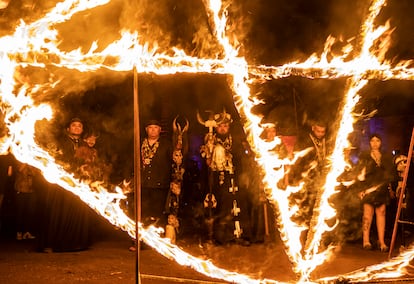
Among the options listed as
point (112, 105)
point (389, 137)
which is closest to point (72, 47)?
point (112, 105)

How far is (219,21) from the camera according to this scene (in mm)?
4922

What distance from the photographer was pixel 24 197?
742 centimetres

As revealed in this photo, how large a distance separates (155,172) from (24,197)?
209 centimetres

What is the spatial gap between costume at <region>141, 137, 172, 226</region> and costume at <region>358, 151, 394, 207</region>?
2.75 m

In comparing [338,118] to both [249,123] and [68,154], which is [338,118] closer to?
[249,123]

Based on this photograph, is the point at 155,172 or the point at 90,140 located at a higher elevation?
the point at 90,140

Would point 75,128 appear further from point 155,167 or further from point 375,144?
point 375,144

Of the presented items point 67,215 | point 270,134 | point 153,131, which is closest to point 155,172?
point 153,131

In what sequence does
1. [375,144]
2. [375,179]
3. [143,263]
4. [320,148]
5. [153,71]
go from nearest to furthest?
1. [153,71]
2. [143,263]
3. [375,179]
4. [375,144]
5. [320,148]

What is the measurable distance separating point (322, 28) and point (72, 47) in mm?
5118

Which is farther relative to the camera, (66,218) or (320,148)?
(320,148)

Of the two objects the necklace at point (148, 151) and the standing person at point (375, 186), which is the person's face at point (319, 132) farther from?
the necklace at point (148, 151)

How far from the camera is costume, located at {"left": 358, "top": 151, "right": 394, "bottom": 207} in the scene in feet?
22.6

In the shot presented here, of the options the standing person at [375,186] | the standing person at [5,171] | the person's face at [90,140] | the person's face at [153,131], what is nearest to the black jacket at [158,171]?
the person's face at [153,131]
